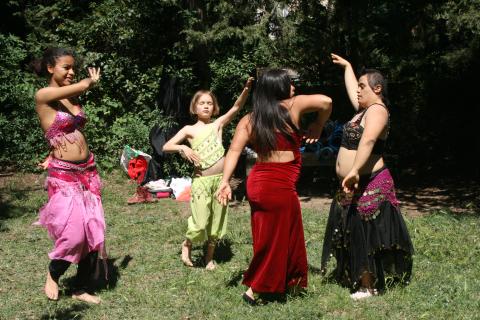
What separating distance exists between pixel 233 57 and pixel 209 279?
519 cm

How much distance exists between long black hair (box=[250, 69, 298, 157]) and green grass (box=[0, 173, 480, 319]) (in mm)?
1241

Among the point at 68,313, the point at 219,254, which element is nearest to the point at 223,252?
the point at 219,254

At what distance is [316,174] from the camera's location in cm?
979

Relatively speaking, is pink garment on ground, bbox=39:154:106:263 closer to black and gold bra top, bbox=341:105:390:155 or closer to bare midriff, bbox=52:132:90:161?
bare midriff, bbox=52:132:90:161

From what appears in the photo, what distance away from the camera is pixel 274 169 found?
4.15 m

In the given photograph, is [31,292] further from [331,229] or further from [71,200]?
[331,229]

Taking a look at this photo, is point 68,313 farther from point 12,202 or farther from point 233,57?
point 233,57

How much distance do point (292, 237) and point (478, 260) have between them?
6.69ft

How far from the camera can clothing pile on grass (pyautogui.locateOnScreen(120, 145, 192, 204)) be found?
8.57 metres

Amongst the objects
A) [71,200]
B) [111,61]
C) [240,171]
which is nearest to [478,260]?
[71,200]

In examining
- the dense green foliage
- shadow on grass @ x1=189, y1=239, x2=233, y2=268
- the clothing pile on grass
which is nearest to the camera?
shadow on grass @ x1=189, y1=239, x2=233, y2=268

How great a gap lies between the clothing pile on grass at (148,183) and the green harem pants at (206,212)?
337cm

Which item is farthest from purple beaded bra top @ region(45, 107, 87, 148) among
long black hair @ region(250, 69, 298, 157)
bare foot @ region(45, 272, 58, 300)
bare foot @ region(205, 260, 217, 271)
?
bare foot @ region(205, 260, 217, 271)

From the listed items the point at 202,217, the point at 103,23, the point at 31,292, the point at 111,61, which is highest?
the point at 103,23
